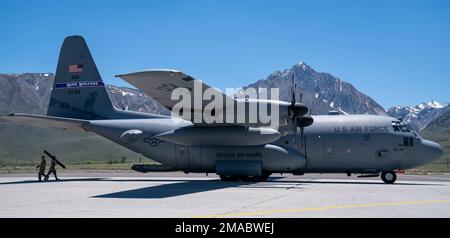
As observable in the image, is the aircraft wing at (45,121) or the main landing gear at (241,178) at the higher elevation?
the aircraft wing at (45,121)

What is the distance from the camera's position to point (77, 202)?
1451cm

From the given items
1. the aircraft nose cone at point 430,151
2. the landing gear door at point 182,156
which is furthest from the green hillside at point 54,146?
the aircraft nose cone at point 430,151

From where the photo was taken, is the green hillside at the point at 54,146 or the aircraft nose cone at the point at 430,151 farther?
the green hillside at the point at 54,146

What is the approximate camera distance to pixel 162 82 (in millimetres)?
19469

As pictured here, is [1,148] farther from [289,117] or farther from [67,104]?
[289,117]

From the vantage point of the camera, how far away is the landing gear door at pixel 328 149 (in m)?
24.7

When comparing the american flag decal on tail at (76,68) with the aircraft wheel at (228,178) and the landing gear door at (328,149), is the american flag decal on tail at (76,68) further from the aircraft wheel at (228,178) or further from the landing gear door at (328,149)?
the landing gear door at (328,149)

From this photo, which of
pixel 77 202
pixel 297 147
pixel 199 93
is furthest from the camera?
pixel 297 147

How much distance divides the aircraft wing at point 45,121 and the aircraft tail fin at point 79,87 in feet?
4.58

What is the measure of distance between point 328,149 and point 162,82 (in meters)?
10.3

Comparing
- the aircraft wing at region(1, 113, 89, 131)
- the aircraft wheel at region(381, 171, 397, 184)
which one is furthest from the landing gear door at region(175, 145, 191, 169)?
the aircraft wheel at region(381, 171, 397, 184)

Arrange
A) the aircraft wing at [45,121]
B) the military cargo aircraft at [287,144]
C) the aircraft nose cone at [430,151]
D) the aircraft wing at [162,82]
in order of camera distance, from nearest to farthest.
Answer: the aircraft wing at [162,82], the military cargo aircraft at [287,144], the aircraft wing at [45,121], the aircraft nose cone at [430,151]
